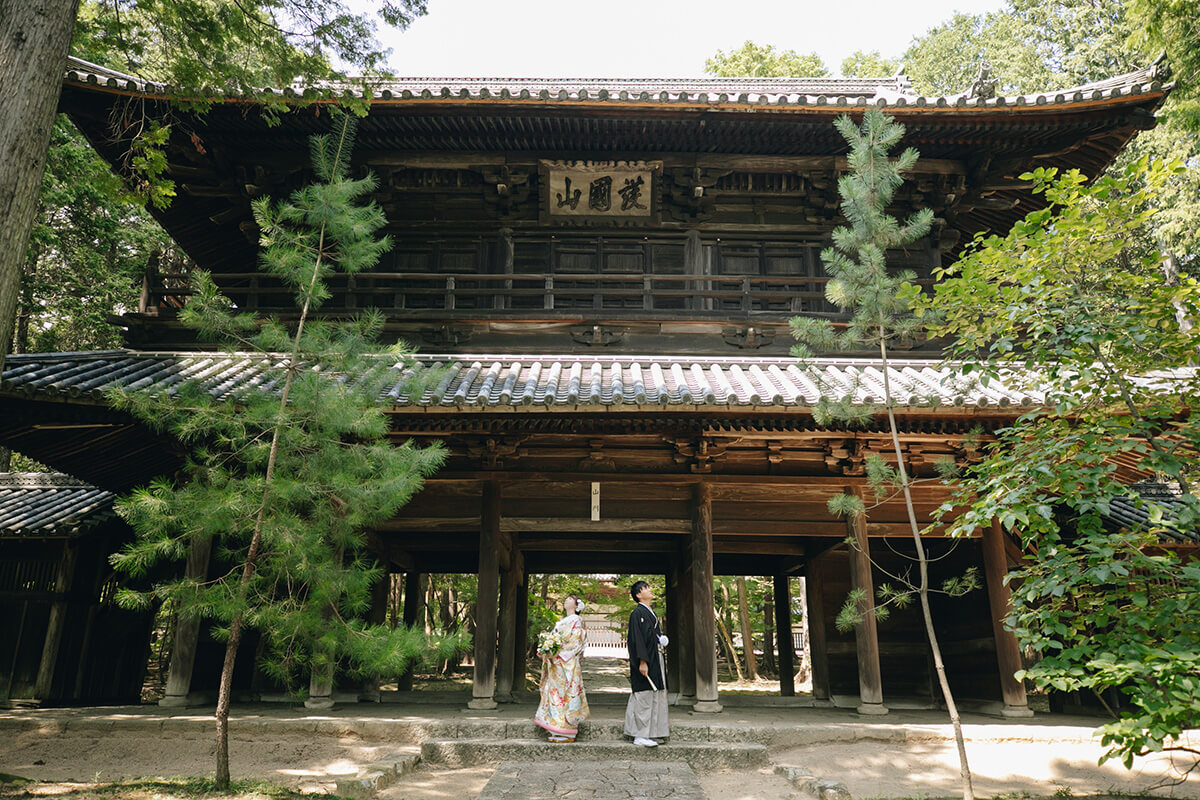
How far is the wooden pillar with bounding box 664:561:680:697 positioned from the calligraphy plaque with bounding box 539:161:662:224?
5.55m

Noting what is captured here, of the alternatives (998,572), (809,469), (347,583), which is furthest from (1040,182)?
(347,583)

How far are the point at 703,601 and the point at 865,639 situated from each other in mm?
1950

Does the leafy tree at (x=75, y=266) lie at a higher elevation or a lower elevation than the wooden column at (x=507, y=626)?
higher

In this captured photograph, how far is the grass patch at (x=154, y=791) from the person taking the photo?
205 inches

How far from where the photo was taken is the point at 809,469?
906cm

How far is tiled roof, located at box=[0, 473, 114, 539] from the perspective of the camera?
1060 centimetres

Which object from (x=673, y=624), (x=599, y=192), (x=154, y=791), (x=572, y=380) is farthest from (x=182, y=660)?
(x=599, y=192)

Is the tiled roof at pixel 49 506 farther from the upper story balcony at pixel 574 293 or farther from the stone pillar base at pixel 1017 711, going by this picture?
the stone pillar base at pixel 1017 711

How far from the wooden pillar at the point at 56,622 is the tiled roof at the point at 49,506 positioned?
401 mm

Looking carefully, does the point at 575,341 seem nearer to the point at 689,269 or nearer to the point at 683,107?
the point at 689,269

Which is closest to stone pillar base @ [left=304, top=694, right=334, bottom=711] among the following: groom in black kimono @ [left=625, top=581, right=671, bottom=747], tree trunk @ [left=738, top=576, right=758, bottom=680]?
groom in black kimono @ [left=625, top=581, right=671, bottom=747]

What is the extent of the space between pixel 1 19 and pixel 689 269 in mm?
8003

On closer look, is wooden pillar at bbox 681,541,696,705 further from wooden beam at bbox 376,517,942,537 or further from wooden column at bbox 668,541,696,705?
wooden beam at bbox 376,517,942,537

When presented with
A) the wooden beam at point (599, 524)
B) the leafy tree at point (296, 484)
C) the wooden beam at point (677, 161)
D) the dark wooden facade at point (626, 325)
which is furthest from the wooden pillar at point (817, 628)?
the leafy tree at point (296, 484)
